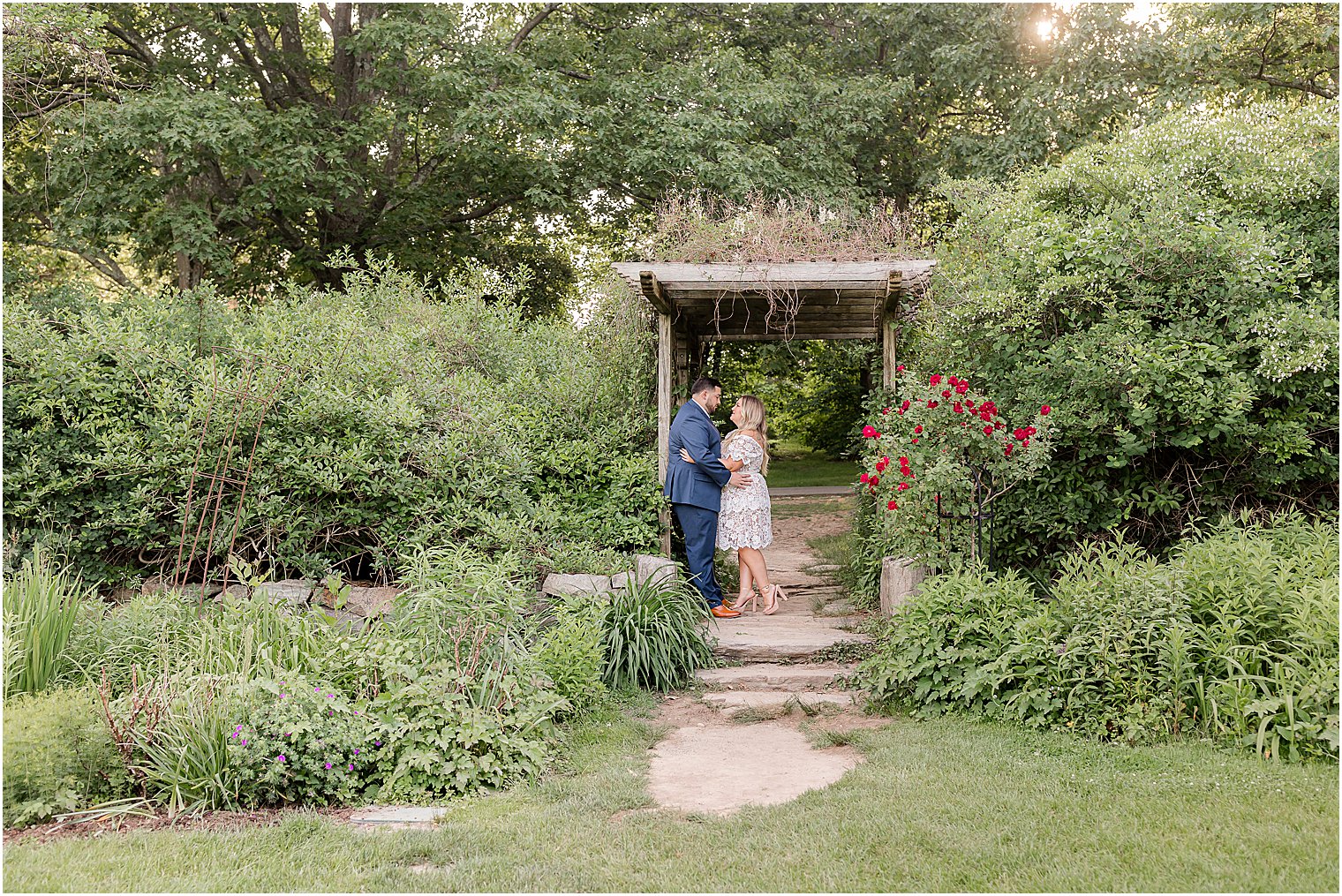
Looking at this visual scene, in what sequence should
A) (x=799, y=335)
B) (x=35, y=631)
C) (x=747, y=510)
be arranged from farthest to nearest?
(x=799, y=335)
(x=747, y=510)
(x=35, y=631)

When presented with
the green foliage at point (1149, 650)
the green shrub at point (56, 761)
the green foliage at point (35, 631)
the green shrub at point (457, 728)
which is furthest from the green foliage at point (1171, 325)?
the green foliage at point (35, 631)

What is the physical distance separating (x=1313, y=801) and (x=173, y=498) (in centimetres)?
640

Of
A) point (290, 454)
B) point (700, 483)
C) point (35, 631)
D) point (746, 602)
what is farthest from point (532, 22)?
point (35, 631)

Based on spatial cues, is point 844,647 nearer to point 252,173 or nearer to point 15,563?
point 15,563

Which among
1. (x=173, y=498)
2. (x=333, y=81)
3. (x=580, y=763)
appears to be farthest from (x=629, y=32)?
(x=580, y=763)

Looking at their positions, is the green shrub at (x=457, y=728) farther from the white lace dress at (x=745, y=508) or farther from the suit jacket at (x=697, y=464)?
the white lace dress at (x=745, y=508)

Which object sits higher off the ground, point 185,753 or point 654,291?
point 654,291

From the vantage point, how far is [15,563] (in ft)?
20.5

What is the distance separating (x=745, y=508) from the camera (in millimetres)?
7305

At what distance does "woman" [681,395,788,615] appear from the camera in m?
7.32

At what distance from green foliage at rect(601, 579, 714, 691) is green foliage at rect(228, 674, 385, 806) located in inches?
69.1

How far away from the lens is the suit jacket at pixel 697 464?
23.4 feet

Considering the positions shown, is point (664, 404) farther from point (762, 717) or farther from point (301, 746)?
point (301, 746)

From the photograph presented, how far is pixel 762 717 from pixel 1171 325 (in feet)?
11.9
